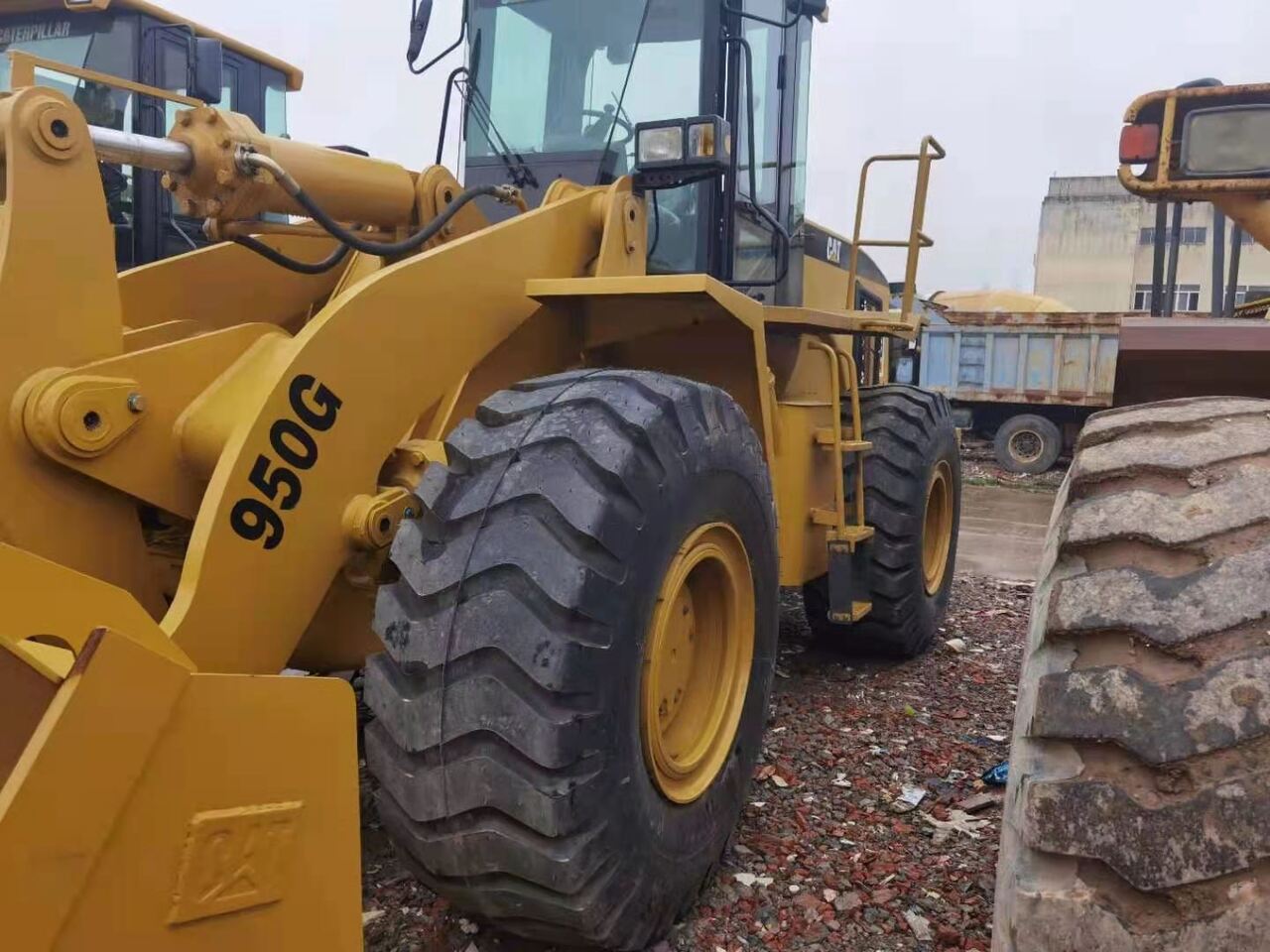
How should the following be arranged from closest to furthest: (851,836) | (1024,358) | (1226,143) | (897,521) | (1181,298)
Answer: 1. (1226,143)
2. (851,836)
3. (897,521)
4. (1024,358)
5. (1181,298)

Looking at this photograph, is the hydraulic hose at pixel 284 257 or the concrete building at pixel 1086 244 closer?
the hydraulic hose at pixel 284 257

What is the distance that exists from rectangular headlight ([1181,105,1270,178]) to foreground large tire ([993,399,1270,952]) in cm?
100

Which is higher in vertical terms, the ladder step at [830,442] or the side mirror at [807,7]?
the side mirror at [807,7]

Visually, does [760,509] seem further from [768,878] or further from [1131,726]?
[1131,726]

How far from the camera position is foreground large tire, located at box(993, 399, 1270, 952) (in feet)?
4.59

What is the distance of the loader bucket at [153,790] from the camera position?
4.38ft

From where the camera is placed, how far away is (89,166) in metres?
2.28

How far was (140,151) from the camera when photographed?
250cm

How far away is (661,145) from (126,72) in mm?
4534

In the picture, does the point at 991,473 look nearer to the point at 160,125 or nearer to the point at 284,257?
the point at 160,125

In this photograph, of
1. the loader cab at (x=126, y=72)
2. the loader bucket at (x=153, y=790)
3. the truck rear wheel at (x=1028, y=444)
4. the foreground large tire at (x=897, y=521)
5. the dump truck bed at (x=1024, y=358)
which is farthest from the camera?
the truck rear wheel at (x=1028, y=444)

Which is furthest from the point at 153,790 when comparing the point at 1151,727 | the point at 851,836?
the point at 851,836

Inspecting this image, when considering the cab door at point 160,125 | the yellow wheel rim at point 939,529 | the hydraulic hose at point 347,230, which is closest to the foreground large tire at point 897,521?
the yellow wheel rim at point 939,529

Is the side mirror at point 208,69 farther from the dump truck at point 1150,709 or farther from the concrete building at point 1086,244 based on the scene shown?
the concrete building at point 1086,244
